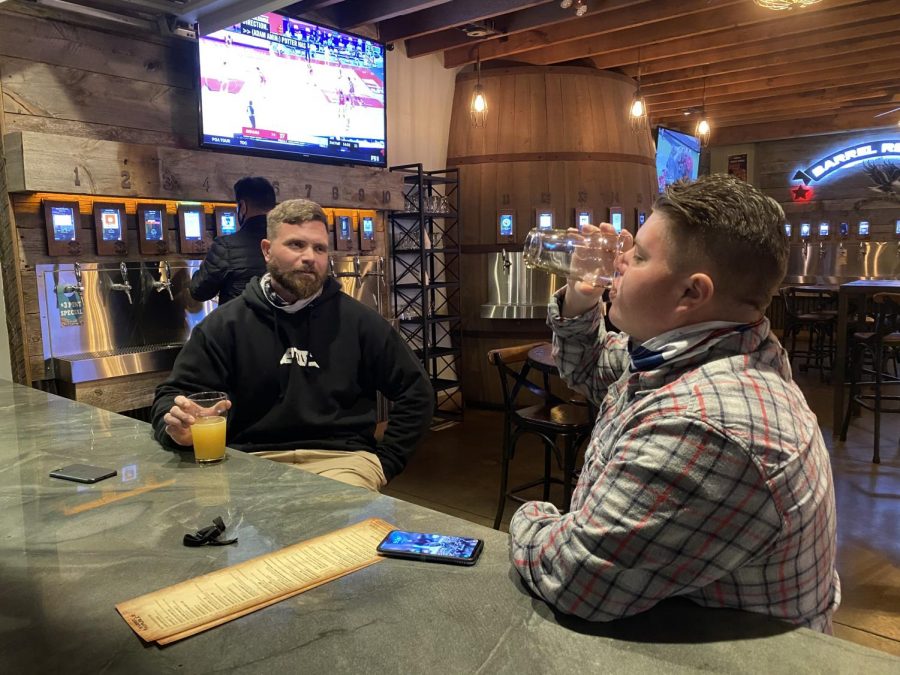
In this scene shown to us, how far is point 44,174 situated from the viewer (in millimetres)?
3096

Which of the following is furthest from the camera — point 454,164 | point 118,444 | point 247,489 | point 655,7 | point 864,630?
point 454,164

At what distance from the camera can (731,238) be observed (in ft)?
3.29

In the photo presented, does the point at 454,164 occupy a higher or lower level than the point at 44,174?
higher

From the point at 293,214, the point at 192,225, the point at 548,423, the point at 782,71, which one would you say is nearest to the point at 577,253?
the point at 293,214

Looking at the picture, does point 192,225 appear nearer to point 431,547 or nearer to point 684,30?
point 431,547

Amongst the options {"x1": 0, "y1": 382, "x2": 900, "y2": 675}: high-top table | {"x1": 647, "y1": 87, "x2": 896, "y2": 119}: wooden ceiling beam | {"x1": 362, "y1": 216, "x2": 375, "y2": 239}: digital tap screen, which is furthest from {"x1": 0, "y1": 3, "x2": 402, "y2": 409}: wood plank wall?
{"x1": 647, "y1": 87, "x2": 896, "y2": 119}: wooden ceiling beam

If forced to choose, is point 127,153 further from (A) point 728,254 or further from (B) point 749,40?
(B) point 749,40

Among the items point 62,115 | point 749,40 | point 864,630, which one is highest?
point 749,40

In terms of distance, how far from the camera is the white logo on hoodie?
2193mm

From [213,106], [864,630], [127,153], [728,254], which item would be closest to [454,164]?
[213,106]

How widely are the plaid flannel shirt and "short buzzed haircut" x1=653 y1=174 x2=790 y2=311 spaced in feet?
0.26

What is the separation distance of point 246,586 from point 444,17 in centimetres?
462

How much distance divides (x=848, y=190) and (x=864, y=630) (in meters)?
9.14

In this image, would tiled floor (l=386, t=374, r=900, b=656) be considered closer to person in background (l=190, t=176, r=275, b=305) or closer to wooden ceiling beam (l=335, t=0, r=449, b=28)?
person in background (l=190, t=176, r=275, b=305)
